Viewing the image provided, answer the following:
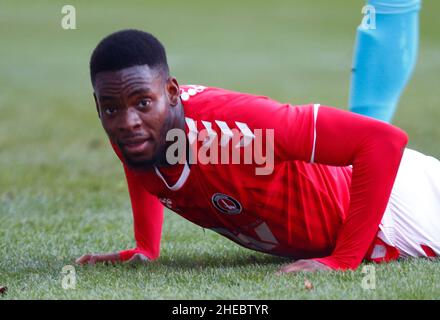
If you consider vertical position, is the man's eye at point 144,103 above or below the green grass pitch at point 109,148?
above

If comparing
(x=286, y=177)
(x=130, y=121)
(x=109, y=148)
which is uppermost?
(x=130, y=121)

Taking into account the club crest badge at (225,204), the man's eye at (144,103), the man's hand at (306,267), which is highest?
the man's eye at (144,103)

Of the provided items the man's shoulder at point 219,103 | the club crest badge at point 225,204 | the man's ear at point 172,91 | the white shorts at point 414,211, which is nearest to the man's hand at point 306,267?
the club crest badge at point 225,204

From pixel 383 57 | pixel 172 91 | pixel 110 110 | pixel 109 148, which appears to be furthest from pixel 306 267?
pixel 109 148

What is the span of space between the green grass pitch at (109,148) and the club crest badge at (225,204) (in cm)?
23

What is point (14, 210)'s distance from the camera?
5918mm

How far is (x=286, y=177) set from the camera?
3.75 m

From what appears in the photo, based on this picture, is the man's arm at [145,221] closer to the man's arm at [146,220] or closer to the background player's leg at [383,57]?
the man's arm at [146,220]

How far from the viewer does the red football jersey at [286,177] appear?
3.49 m

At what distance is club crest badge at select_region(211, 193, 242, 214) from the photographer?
371cm

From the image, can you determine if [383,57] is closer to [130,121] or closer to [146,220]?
[146,220]

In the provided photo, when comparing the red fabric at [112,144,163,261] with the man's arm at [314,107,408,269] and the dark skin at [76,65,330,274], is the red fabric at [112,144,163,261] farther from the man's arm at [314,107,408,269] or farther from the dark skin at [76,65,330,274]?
the man's arm at [314,107,408,269]

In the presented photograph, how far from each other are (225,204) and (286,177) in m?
0.25
